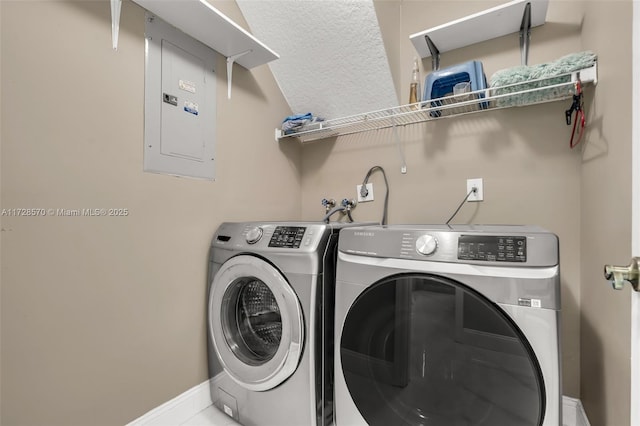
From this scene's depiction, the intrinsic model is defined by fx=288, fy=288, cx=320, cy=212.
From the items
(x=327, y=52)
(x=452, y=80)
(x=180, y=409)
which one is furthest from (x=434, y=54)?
(x=180, y=409)

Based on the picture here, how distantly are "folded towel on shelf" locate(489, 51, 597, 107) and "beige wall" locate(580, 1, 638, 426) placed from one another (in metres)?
0.07

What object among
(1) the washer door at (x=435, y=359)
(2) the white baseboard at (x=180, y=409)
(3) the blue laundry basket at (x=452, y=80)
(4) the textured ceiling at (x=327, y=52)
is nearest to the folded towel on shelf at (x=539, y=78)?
(3) the blue laundry basket at (x=452, y=80)

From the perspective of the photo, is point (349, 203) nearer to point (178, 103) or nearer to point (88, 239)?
point (178, 103)

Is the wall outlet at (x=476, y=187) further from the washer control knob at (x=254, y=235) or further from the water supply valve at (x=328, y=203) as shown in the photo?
the washer control knob at (x=254, y=235)

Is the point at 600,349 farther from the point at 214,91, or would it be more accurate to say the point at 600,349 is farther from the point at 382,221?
the point at 214,91

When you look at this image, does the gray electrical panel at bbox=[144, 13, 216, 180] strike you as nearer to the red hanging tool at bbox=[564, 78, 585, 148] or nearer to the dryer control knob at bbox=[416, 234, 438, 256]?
the dryer control knob at bbox=[416, 234, 438, 256]

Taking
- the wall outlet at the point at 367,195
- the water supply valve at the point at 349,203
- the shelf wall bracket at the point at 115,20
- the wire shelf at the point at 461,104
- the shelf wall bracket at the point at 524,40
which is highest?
the shelf wall bracket at the point at 524,40

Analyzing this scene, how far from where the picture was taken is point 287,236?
49.2 inches

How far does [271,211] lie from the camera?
1937mm

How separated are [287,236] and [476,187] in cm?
107

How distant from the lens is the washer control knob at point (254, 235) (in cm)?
131

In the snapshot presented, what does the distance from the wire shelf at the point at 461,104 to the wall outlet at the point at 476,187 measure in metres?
0.38

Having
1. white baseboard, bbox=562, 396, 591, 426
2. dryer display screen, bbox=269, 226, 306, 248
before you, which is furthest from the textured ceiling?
white baseboard, bbox=562, 396, 591, 426

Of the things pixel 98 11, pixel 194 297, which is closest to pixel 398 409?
pixel 194 297
